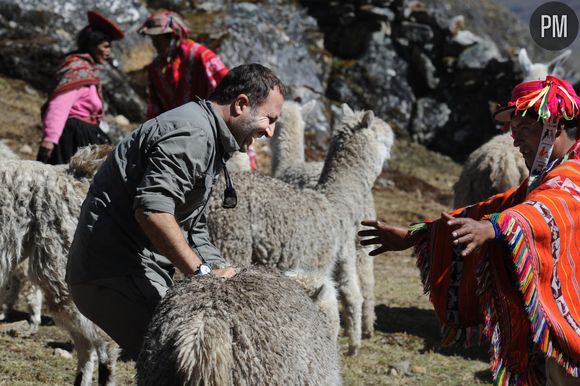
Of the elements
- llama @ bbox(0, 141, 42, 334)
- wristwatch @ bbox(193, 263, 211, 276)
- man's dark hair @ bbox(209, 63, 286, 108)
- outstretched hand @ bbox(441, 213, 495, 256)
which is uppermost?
man's dark hair @ bbox(209, 63, 286, 108)

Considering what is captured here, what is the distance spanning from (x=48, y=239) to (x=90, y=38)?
1.94 meters

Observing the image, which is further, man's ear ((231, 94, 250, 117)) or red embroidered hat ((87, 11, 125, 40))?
red embroidered hat ((87, 11, 125, 40))

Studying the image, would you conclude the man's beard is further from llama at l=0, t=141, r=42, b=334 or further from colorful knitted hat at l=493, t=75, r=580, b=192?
llama at l=0, t=141, r=42, b=334

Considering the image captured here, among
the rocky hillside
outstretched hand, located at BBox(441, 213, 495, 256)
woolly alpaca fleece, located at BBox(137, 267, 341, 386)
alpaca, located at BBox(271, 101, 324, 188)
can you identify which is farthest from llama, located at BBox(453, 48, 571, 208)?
the rocky hillside

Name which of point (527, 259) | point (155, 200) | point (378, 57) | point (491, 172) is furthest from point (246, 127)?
point (378, 57)

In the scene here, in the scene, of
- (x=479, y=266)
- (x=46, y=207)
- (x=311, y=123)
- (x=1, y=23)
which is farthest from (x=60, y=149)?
(x=311, y=123)

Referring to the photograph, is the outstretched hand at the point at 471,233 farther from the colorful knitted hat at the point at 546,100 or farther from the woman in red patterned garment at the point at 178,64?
the woman in red patterned garment at the point at 178,64

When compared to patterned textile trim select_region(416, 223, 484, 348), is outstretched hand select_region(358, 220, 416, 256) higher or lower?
higher

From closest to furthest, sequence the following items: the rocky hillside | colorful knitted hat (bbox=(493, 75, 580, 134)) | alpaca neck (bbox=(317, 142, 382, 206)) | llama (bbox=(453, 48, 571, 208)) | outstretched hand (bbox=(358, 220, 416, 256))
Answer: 1. colorful knitted hat (bbox=(493, 75, 580, 134))
2. outstretched hand (bbox=(358, 220, 416, 256))
3. alpaca neck (bbox=(317, 142, 382, 206))
4. llama (bbox=(453, 48, 571, 208))
5. the rocky hillside

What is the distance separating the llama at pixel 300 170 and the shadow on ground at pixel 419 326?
0.31m

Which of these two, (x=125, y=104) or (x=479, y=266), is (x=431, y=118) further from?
(x=479, y=266)

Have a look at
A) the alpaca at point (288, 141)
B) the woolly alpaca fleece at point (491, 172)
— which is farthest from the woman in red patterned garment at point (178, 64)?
the woolly alpaca fleece at point (491, 172)

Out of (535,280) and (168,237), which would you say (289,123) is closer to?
(535,280)

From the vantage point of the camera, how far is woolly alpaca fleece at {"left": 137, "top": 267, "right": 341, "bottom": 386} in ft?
7.92
